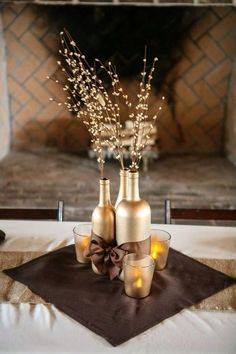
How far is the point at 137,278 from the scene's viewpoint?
0.93 metres

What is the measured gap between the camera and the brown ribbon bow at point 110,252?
1.00 m

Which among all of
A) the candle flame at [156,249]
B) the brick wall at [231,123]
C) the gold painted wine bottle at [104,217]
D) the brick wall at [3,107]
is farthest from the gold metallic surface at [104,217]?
the brick wall at [3,107]

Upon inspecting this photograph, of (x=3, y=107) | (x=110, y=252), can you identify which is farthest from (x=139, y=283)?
(x=3, y=107)

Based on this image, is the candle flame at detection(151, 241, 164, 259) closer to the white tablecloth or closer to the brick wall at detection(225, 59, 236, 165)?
the white tablecloth

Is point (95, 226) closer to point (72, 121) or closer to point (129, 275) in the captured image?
point (129, 275)

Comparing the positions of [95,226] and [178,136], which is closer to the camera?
[95,226]

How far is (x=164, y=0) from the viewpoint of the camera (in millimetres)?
2979

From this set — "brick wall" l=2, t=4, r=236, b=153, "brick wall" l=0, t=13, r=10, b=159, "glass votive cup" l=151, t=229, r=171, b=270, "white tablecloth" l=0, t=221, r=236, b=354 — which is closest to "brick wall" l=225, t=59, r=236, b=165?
"brick wall" l=2, t=4, r=236, b=153

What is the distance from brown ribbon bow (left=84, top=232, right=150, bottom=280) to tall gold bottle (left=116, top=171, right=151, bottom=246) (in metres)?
0.02

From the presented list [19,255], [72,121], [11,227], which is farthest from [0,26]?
[19,255]

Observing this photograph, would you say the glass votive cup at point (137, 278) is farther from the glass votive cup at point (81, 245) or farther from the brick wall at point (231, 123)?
the brick wall at point (231, 123)

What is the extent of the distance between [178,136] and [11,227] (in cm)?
260

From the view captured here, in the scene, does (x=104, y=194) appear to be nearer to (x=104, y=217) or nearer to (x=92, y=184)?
(x=104, y=217)

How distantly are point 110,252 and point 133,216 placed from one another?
0.36ft
